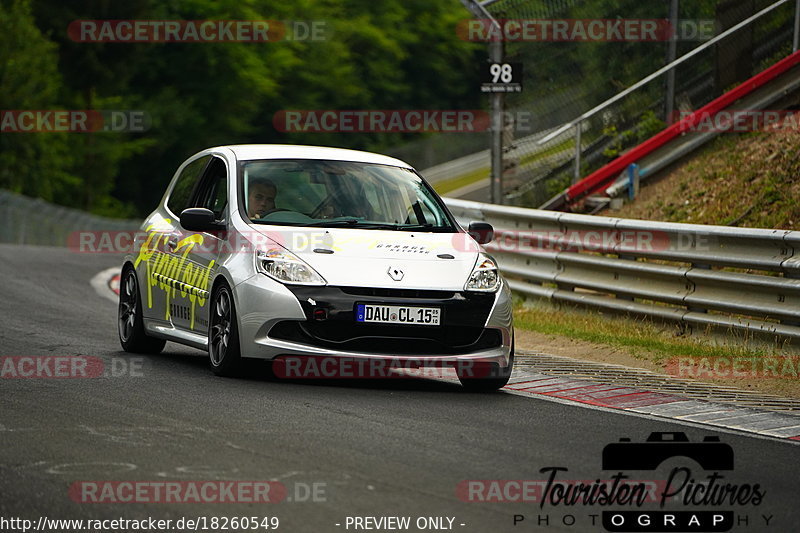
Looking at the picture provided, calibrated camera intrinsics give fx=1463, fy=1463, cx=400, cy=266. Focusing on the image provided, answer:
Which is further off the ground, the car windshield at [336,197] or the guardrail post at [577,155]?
the guardrail post at [577,155]

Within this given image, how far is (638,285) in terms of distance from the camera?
45.1ft

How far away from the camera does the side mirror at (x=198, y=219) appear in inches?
412

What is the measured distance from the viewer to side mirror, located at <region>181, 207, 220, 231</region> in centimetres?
1048

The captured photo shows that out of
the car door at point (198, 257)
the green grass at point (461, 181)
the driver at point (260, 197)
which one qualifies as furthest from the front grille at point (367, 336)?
the green grass at point (461, 181)

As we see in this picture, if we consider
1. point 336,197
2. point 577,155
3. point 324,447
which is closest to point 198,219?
point 336,197

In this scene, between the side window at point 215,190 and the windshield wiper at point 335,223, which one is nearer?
the windshield wiper at point 335,223

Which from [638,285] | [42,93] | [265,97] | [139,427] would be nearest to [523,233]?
[638,285]

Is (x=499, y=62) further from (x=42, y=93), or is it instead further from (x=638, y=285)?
(x=42, y=93)

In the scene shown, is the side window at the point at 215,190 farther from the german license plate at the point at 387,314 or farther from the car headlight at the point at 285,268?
the german license plate at the point at 387,314

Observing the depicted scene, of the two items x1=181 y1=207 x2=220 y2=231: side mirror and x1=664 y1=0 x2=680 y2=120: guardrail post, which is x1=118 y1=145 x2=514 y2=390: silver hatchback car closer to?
x1=181 y1=207 x2=220 y2=231: side mirror

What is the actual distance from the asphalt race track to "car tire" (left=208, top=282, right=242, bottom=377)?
149 mm

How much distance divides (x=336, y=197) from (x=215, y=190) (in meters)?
1.07

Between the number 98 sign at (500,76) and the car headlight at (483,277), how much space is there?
7.72 m

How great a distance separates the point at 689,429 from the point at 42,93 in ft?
193
